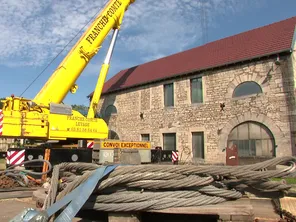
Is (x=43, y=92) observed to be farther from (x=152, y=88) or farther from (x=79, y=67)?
(x=152, y=88)

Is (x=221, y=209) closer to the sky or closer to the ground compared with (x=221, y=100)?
closer to the ground

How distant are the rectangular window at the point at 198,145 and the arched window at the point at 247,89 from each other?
10.7 ft

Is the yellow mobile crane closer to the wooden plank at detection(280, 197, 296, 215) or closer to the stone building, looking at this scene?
the stone building

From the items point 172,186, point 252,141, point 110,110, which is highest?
point 110,110

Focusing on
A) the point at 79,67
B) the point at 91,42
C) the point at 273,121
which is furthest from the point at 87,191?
the point at 273,121

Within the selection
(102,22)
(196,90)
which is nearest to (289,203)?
(102,22)

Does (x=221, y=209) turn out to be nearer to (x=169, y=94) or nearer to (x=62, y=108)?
(x=62, y=108)

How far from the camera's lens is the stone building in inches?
578

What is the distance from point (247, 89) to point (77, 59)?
942 centimetres

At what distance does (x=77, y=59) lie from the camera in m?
11.8

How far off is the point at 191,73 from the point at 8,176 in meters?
13.7

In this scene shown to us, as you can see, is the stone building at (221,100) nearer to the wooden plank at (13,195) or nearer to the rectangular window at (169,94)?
the rectangular window at (169,94)

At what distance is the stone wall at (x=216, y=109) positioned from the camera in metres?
14.5

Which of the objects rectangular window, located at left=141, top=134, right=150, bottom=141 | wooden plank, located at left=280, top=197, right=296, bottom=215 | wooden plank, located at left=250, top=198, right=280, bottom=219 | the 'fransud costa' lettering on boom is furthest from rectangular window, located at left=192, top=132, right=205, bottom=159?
wooden plank, located at left=250, top=198, right=280, bottom=219
